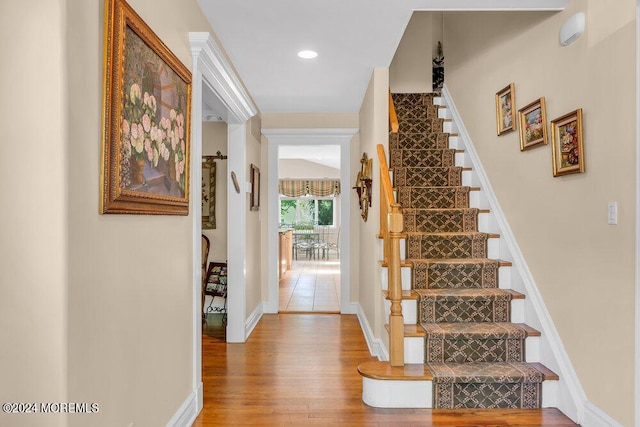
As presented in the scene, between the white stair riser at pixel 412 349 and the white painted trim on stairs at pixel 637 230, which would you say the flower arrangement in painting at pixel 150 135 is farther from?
the white painted trim on stairs at pixel 637 230

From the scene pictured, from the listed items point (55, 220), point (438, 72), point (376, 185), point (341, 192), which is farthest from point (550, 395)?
point (438, 72)

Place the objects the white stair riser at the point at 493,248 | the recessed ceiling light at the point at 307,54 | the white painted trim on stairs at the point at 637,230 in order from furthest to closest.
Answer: the white stair riser at the point at 493,248, the recessed ceiling light at the point at 307,54, the white painted trim on stairs at the point at 637,230

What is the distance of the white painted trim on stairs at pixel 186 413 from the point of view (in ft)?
7.13

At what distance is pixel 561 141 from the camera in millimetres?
2531

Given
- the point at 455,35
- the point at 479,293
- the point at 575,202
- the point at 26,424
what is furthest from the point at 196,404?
the point at 455,35

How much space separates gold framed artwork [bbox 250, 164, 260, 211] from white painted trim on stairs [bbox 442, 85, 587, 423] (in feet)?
7.21

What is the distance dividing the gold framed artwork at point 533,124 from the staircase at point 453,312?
0.82 m

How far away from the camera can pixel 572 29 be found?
94.3 inches

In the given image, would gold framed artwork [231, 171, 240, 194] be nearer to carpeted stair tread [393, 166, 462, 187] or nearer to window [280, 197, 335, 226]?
Answer: carpeted stair tread [393, 166, 462, 187]

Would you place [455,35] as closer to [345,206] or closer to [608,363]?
[345,206]

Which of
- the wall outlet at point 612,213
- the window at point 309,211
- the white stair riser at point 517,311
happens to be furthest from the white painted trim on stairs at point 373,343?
the window at point 309,211

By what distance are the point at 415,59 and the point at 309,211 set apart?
24.9 ft

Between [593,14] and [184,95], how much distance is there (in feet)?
7.03

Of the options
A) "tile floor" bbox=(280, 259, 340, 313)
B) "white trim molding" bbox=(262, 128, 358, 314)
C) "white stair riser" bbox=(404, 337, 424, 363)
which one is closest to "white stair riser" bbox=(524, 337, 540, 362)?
"white stair riser" bbox=(404, 337, 424, 363)
